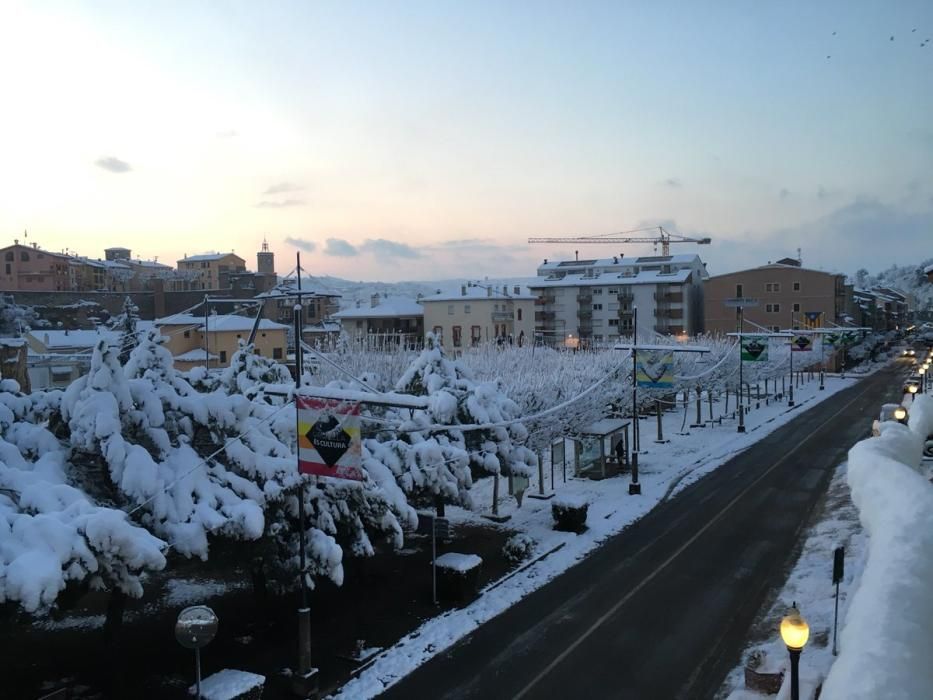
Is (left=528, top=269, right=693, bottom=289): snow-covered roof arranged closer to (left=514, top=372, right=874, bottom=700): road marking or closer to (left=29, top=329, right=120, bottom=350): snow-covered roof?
(left=29, top=329, right=120, bottom=350): snow-covered roof

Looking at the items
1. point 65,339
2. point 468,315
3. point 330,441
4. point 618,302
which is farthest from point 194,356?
point 618,302

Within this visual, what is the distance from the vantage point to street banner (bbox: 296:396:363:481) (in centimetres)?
1383

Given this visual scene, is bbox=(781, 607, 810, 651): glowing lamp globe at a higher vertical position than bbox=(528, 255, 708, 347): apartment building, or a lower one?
lower

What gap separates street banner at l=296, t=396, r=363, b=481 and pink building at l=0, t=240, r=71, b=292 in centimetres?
10302

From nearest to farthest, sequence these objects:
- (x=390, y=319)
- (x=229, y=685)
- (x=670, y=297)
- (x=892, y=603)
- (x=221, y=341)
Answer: (x=892, y=603) → (x=229, y=685) → (x=221, y=341) → (x=390, y=319) → (x=670, y=297)

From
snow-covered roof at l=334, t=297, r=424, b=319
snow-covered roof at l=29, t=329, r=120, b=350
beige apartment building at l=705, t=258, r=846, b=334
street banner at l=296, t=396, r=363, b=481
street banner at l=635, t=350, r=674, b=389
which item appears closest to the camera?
street banner at l=296, t=396, r=363, b=481

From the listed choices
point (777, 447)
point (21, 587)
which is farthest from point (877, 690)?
point (777, 447)

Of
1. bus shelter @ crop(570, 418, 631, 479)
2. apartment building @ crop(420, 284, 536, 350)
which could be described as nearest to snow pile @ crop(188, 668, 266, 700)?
bus shelter @ crop(570, 418, 631, 479)

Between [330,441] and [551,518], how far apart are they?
1413cm

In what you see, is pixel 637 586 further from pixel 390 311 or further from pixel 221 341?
pixel 390 311

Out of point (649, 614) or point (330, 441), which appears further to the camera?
A: point (649, 614)

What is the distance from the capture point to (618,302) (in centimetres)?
9350

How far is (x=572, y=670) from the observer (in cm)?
1450

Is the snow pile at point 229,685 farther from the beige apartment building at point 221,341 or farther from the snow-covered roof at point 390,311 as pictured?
the snow-covered roof at point 390,311
